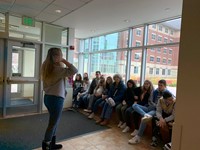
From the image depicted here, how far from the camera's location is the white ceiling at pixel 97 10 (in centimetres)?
316

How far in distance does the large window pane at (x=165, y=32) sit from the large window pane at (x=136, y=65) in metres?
0.51

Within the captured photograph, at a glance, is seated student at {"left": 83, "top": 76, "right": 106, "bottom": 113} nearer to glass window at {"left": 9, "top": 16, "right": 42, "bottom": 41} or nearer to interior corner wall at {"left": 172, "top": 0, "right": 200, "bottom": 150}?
glass window at {"left": 9, "top": 16, "right": 42, "bottom": 41}

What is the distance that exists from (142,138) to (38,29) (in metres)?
4.01

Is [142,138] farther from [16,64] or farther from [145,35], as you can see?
[16,64]

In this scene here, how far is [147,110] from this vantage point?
3.41 metres

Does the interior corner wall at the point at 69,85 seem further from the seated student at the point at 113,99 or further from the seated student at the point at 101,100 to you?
the seated student at the point at 113,99

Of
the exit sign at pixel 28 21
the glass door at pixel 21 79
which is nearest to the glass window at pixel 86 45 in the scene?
the glass door at pixel 21 79

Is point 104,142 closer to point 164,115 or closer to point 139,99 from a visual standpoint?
point 164,115

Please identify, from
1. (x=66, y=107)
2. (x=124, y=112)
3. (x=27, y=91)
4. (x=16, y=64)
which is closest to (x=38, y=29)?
(x=16, y=64)

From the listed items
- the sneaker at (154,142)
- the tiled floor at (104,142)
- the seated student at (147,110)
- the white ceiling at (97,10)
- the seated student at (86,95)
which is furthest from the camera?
the seated student at (86,95)

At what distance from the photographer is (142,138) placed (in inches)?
126

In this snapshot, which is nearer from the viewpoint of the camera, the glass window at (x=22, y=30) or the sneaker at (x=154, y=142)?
the sneaker at (x=154, y=142)

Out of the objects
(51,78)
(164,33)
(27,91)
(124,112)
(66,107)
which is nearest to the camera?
(51,78)

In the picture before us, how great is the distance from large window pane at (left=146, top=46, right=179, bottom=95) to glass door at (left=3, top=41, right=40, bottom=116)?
10.8ft
